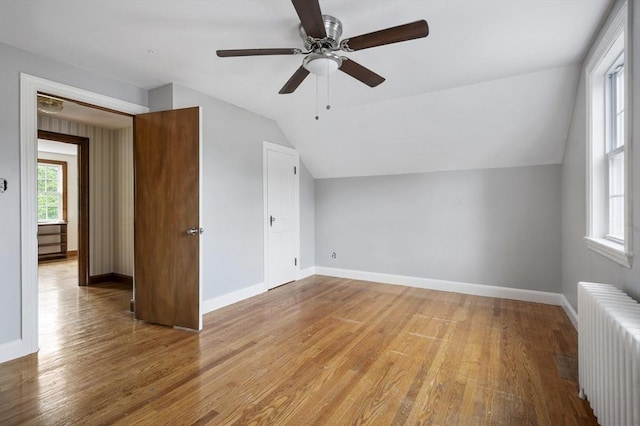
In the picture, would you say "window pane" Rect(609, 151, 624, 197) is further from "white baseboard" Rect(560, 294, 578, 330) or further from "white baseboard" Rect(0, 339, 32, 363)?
"white baseboard" Rect(0, 339, 32, 363)

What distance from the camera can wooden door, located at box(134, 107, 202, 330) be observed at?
117 inches

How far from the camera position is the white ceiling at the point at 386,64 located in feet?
6.73

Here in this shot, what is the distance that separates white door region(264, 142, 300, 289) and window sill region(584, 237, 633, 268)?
11.6ft

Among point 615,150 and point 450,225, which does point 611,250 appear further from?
point 450,225

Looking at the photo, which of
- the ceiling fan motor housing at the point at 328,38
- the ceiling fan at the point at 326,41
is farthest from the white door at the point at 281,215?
the ceiling fan motor housing at the point at 328,38

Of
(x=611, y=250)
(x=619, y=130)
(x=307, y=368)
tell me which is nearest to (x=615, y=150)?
(x=619, y=130)

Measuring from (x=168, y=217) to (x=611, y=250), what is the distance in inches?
142

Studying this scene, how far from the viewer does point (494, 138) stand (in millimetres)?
3723

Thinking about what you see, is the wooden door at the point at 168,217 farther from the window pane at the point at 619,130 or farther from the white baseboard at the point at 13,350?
the window pane at the point at 619,130

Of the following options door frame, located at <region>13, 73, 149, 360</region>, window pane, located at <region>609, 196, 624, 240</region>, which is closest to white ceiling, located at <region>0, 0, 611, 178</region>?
door frame, located at <region>13, 73, 149, 360</region>

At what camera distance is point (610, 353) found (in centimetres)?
141

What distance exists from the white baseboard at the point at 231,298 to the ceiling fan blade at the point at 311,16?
9.62 ft

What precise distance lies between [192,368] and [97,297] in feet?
9.06

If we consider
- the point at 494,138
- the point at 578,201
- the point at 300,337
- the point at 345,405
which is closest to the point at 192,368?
the point at 300,337
